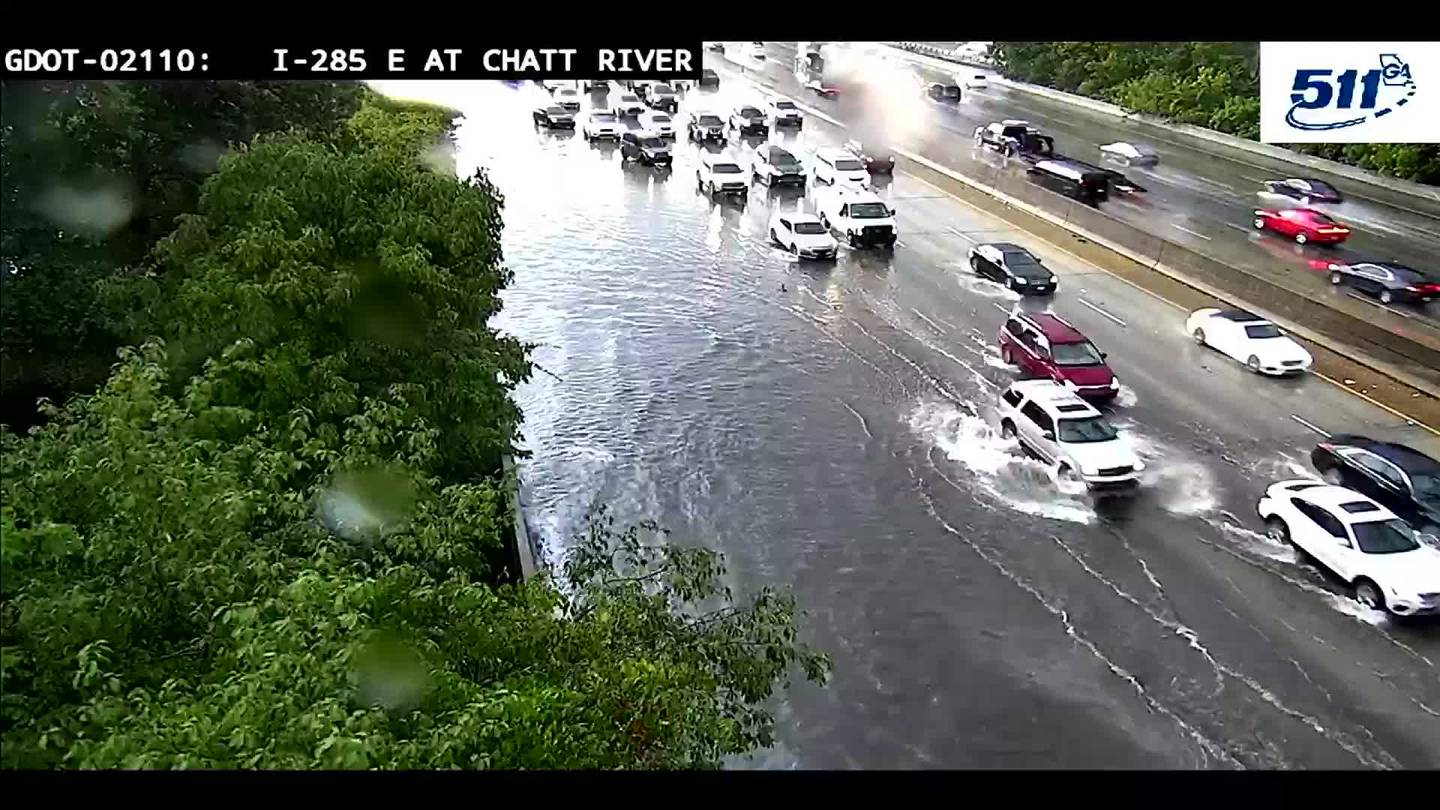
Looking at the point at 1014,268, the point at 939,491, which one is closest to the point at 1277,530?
the point at 939,491

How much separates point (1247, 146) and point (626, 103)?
1034 centimetres

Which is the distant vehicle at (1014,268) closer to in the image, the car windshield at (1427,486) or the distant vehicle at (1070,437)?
the distant vehicle at (1070,437)

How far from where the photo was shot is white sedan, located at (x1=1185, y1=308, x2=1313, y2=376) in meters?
13.5

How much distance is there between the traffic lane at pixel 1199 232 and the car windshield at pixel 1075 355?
11.1ft

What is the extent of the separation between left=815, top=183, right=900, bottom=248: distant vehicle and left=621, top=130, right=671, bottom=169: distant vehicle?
12.0 ft

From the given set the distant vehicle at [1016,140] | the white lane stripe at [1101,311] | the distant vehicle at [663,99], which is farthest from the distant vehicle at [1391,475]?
the distant vehicle at [663,99]

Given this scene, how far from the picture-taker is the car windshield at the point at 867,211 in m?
18.5

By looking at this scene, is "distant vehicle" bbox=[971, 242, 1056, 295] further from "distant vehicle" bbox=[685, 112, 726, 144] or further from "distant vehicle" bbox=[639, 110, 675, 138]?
"distant vehicle" bbox=[639, 110, 675, 138]

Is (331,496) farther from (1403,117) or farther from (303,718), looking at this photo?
(1403,117)

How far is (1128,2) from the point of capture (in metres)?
5.12

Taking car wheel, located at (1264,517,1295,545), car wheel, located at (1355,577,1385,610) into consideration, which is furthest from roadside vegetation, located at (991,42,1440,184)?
car wheel, located at (1355,577,1385,610)

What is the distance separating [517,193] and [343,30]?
533 inches

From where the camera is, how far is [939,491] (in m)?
11.1

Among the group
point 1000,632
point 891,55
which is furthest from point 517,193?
point 1000,632
